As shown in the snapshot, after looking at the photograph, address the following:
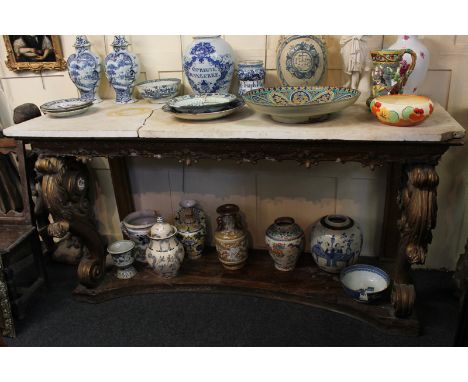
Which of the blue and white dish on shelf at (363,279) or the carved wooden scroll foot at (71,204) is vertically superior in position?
the carved wooden scroll foot at (71,204)

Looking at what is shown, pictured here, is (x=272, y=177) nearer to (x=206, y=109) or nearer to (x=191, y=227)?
(x=191, y=227)

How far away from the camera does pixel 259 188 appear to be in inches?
79.5

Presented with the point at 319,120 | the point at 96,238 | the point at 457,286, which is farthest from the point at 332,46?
the point at 96,238

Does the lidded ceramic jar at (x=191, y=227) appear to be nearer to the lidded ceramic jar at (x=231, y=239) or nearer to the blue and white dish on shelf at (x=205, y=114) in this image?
the lidded ceramic jar at (x=231, y=239)

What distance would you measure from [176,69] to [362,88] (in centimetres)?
80

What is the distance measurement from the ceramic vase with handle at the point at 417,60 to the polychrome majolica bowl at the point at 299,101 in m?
0.22

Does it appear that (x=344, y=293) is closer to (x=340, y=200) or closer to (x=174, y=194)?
(x=340, y=200)

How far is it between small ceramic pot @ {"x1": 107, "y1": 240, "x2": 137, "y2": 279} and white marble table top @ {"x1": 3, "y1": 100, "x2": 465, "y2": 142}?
2.03 feet

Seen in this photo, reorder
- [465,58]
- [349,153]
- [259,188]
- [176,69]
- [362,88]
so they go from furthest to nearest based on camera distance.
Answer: [259,188], [176,69], [362,88], [465,58], [349,153]

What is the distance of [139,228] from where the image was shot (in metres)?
1.97

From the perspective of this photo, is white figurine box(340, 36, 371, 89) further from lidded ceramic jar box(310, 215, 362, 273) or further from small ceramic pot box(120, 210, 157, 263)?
small ceramic pot box(120, 210, 157, 263)

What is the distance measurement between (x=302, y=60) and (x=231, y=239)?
805mm

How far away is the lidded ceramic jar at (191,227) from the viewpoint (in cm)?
199

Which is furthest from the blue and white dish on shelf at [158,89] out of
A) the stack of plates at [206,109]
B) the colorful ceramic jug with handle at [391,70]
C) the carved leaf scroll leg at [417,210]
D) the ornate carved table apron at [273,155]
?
the carved leaf scroll leg at [417,210]
